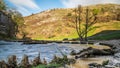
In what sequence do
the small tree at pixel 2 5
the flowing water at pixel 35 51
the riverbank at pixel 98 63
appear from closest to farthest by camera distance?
the riverbank at pixel 98 63 < the flowing water at pixel 35 51 < the small tree at pixel 2 5

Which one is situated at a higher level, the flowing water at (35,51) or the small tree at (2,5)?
the small tree at (2,5)

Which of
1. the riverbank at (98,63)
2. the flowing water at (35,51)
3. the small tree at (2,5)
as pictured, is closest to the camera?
the riverbank at (98,63)

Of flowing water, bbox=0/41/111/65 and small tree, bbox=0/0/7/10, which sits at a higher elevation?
small tree, bbox=0/0/7/10

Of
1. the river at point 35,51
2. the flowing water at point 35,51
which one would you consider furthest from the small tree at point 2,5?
the river at point 35,51

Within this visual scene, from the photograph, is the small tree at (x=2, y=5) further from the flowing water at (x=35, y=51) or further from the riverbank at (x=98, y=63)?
the riverbank at (x=98, y=63)

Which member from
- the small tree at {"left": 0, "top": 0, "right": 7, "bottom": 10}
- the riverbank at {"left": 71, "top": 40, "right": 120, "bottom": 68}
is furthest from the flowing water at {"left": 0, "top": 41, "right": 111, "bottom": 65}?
the small tree at {"left": 0, "top": 0, "right": 7, "bottom": 10}

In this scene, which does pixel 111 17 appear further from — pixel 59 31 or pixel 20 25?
pixel 20 25

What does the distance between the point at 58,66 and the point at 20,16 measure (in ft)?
385

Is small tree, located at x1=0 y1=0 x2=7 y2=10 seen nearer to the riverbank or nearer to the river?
the river

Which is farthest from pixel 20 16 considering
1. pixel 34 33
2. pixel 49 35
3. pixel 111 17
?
pixel 111 17

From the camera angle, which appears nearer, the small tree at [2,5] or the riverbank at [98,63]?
the riverbank at [98,63]

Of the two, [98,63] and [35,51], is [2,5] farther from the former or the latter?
[98,63]

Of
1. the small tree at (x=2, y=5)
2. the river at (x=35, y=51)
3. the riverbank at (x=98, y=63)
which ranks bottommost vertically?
the river at (x=35, y=51)

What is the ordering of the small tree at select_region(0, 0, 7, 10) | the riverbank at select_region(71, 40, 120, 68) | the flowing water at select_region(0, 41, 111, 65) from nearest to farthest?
the riverbank at select_region(71, 40, 120, 68) → the flowing water at select_region(0, 41, 111, 65) → the small tree at select_region(0, 0, 7, 10)
